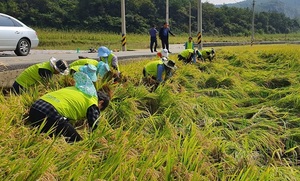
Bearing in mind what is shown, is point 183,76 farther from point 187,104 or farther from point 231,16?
point 231,16

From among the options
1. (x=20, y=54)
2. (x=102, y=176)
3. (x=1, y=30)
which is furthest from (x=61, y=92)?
(x=20, y=54)

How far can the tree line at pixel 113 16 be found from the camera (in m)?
39.9

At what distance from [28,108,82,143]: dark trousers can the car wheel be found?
22.8ft

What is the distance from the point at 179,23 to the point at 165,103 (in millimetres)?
51429

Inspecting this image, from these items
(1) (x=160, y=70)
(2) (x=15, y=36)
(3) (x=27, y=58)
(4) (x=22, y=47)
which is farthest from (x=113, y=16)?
(1) (x=160, y=70)

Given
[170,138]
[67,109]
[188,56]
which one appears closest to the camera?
[67,109]

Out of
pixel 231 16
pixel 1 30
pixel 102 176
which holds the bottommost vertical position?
pixel 102 176

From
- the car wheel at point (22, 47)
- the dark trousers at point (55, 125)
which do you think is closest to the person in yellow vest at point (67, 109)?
the dark trousers at point (55, 125)

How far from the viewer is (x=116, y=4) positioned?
48438 millimetres

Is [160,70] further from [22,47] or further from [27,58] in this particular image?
[22,47]

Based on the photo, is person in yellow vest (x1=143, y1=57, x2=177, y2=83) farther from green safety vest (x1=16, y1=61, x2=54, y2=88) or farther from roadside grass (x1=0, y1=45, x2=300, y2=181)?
green safety vest (x1=16, y1=61, x2=54, y2=88)

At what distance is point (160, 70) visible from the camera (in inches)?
257

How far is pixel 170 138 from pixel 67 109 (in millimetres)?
1064

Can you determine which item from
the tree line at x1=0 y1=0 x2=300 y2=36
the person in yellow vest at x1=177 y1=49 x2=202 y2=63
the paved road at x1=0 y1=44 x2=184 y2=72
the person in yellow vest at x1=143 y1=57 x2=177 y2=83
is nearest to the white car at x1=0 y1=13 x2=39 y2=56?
the paved road at x1=0 y1=44 x2=184 y2=72
